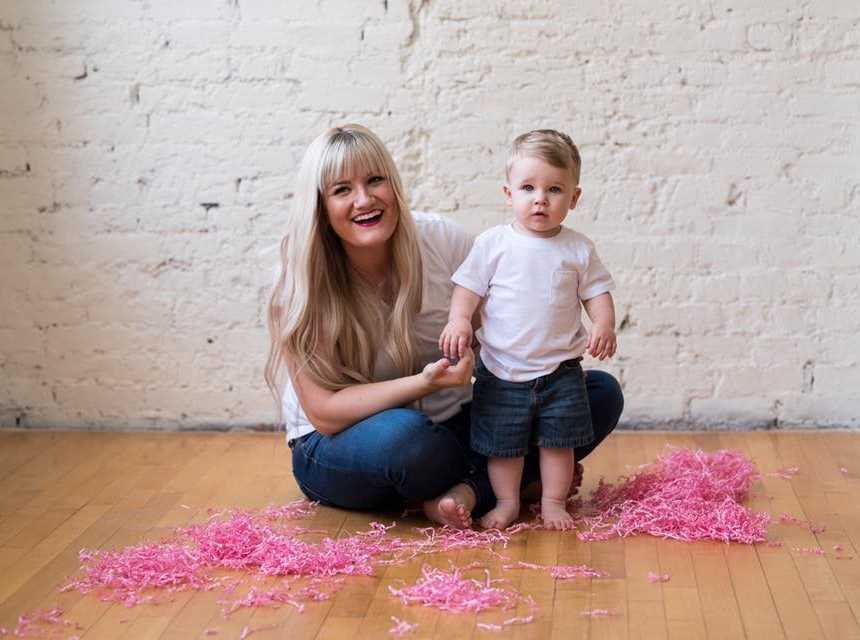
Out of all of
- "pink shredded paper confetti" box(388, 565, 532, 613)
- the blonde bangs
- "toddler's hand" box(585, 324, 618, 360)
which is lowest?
"pink shredded paper confetti" box(388, 565, 532, 613)

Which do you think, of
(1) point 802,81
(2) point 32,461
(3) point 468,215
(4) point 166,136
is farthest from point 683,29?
(2) point 32,461

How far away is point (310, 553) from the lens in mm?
2691

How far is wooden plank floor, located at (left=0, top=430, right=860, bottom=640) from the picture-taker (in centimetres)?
233

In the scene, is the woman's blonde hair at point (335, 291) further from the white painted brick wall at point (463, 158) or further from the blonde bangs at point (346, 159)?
the white painted brick wall at point (463, 158)

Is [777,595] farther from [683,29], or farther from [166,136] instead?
[166,136]

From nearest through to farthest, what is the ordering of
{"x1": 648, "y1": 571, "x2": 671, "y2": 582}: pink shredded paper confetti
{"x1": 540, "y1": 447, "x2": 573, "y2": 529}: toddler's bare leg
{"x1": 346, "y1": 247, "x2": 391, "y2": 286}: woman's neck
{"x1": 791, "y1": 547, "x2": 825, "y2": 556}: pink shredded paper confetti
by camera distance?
{"x1": 648, "y1": 571, "x2": 671, "y2": 582}: pink shredded paper confetti
{"x1": 791, "y1": 547, "x2": 825, "y2": 556}: pink shredded paper confetti
{"x1": 540, "y1": 447, "x2": 573, "y2": 529}: toddler's bare leg
{"x1": 346, "y1": 247, "x2": 391, "y2": 286}: woman's neck

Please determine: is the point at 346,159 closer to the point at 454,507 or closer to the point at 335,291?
the point at 335,291

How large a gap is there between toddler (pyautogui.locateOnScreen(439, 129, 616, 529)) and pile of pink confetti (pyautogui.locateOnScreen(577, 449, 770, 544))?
0.47 feet

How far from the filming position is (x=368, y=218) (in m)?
2.87

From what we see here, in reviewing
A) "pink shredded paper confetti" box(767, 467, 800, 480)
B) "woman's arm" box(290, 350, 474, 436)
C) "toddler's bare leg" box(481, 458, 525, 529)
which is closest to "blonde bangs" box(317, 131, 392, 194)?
"woman's arm" box(290, 350, 474, 436)

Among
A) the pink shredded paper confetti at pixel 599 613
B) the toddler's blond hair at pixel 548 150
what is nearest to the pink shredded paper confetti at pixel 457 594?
the pink shredded paper confetti at pixel 599 613

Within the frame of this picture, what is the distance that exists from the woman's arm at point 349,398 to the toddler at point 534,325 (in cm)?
15

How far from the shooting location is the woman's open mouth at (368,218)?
2865mm

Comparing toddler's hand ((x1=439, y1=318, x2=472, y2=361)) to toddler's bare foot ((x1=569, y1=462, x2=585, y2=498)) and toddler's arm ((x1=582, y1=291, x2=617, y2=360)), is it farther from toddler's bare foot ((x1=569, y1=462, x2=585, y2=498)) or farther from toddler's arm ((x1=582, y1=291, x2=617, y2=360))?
toddler's bare foot ((x1=569, y1=462, x2=585, y2=498))
